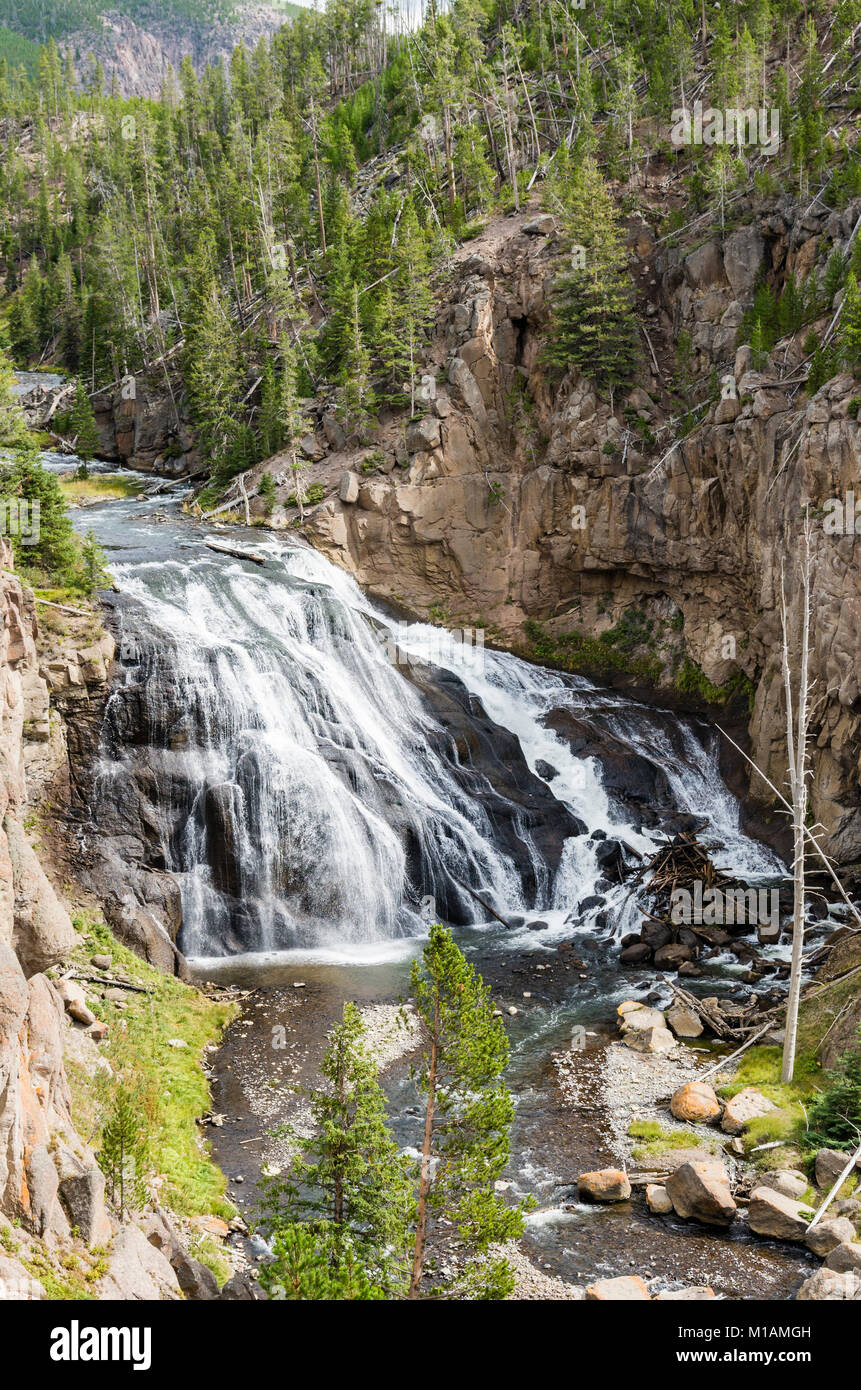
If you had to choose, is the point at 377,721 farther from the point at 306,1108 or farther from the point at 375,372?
the point at 375,372

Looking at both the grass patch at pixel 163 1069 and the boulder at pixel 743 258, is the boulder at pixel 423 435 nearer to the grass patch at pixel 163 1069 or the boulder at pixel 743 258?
the boulder at pixel 743 258

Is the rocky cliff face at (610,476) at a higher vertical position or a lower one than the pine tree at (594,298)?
lower

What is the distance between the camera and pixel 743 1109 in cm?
1877

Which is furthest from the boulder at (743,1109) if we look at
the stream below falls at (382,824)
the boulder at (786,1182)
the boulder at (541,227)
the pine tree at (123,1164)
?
the boulder at (541,227)

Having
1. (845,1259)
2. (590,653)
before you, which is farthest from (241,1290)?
(590,653)

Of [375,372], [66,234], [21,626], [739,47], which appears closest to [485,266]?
[375,372]

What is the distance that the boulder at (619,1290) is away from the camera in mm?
13414

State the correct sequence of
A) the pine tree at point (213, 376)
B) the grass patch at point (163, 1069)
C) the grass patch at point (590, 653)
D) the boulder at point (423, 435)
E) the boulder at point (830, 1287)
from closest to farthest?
1. the boulder at point (830, 1287)
2. the grass patch at point (163, 1069)
3. the grass patch at point (590, 653)
4. the boulder at point (423, 435)
5. the pine tree at point (213, 376)

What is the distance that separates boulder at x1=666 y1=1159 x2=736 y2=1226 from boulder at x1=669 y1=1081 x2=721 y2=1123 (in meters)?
2.32

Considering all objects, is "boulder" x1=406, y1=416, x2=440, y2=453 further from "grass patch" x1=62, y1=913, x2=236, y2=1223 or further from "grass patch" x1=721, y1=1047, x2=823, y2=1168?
"grass patch" x1=721, y1=1047, x2=823, y2=1168

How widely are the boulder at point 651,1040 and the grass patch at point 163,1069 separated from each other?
9.37 m

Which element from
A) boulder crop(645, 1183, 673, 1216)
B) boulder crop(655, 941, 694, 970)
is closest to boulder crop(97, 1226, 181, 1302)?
boulder crop(645, 1183, 673, 1216)

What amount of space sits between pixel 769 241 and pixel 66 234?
258 feet

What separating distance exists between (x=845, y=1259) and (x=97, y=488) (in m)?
50.8
